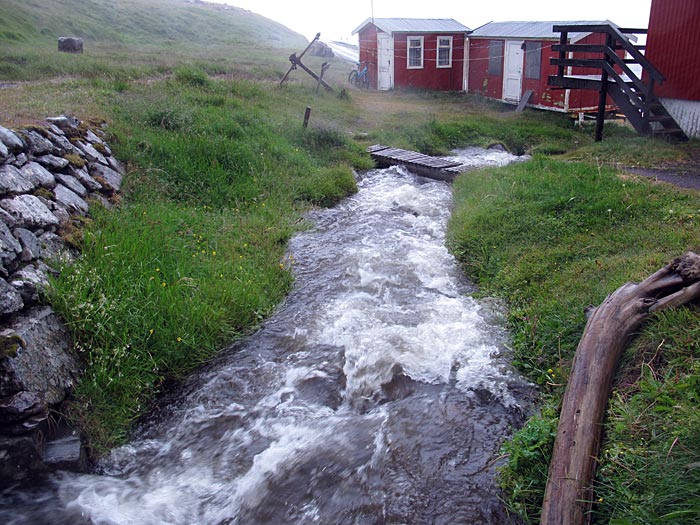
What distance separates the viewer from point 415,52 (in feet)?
84.3

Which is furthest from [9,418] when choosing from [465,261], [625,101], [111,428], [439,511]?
[625,101]

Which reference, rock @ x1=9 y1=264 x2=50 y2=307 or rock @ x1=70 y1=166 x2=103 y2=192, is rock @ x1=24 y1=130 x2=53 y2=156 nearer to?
rock @ x1=70 y1=166 x2=103 y2=192

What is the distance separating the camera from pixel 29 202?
6.16 meters

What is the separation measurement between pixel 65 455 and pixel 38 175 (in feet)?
12.4

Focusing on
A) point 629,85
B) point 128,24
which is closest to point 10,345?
point 629,85

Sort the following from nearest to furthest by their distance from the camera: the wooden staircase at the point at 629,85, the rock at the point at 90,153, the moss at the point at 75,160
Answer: the moss at the point at 75,160 < the rock at the point at 90,153 < the wooden staircase at the point at 629,85

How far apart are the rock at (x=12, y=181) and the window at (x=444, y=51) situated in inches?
876

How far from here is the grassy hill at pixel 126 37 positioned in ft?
59.2

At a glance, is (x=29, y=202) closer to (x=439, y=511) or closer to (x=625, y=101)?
(x=439, y=511)

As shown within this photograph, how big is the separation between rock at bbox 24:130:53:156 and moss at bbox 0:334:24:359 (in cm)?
349

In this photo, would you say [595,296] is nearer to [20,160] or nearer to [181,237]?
[181,237]

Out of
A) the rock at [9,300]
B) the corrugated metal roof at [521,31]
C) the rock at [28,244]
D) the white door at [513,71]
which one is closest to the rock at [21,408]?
the rock at [9,300]

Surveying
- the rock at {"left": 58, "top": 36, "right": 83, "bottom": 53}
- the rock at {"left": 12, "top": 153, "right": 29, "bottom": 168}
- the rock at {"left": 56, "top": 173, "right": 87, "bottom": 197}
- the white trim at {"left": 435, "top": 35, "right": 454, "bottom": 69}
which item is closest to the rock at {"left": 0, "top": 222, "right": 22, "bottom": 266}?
the rock at {"left": 12, "top": 153, "right": 29, "bottom": 168}

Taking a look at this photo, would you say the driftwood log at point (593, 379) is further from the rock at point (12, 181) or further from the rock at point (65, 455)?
the rock at point (12, 181)
